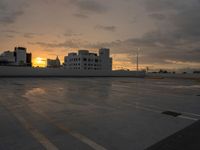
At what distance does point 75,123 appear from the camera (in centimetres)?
498

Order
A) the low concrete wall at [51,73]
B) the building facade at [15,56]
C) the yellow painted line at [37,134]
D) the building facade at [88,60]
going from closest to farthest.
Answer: the yellow painted line at [37,134]
the low concrete wall at [51,73]
the building facade at [15,56]
the building facade at [88,60]

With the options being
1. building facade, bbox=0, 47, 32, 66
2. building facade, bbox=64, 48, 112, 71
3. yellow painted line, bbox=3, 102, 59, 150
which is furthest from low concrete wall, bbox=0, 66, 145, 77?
building facade, bbox=64, 48, 112, 71

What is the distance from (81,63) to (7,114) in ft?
349

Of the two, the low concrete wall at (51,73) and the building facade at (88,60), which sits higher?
the building facade at (88,60)

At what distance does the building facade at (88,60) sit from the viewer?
11231cm

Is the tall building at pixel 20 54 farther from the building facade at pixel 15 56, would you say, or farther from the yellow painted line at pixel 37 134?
the yellow painted line at pixel 37 134

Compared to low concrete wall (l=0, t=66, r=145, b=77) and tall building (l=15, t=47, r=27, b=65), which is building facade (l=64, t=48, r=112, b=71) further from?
low concrete wall (l=0, t=66, r=145, b=77)

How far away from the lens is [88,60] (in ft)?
376

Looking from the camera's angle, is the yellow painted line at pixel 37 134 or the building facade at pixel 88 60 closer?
the yellow painted line at pixel 37 134

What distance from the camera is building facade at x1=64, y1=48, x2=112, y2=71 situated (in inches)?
4422

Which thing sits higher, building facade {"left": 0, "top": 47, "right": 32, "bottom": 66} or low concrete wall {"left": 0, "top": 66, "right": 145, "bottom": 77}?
building facade {"left": 0, "top": 47, "right": 32, "bottom": 66}

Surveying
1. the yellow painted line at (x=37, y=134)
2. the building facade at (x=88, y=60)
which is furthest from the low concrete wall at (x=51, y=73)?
the building facade at (x=88, y=60)

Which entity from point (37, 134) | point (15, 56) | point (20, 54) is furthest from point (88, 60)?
point (37, 134)

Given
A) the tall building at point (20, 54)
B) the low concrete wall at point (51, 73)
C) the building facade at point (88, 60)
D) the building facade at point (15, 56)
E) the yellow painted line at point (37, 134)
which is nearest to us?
the yellow painted line at point (37, 134)
